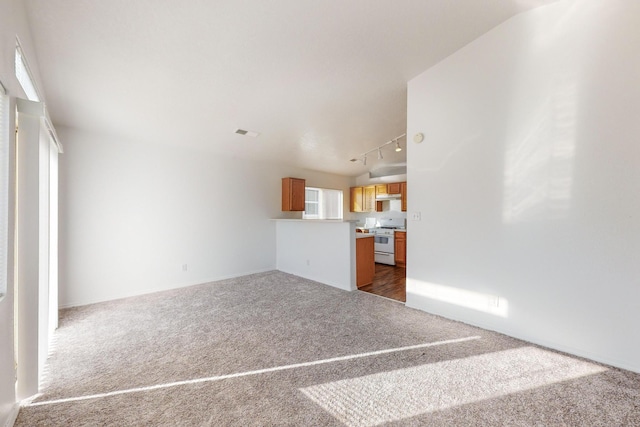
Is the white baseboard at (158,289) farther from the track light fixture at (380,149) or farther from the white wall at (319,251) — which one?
the track light fixture at (380,149)

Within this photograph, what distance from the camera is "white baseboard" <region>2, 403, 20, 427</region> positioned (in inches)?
57.8

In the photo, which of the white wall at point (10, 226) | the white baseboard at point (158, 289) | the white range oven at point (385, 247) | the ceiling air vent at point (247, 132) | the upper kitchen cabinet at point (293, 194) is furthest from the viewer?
the white range oven at point (385, 247)

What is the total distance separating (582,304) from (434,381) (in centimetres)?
153

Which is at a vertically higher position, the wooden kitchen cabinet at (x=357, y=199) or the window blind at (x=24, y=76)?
the window blind at (x=24, y=76)

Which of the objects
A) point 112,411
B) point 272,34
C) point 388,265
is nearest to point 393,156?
point 388,265

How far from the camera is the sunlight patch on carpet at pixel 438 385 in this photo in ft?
5.35

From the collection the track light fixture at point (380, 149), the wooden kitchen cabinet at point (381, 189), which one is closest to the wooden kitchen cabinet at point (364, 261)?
the track light fixture at point (380, 149)

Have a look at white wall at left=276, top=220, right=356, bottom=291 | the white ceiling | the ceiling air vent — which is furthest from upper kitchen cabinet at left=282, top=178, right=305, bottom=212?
A: the white ceiling

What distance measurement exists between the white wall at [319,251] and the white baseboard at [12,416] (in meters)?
3.46

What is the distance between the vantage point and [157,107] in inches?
128

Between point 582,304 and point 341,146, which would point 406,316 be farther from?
point 341,146

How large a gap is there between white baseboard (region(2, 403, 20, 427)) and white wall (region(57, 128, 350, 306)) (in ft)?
7.91

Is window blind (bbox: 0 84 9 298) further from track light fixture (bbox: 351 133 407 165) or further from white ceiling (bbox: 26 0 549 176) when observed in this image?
track light fixture (bbox: 351 133 407 165)

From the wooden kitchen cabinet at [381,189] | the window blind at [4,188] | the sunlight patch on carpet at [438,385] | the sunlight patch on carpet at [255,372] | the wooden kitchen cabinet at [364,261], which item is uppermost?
the wooden kitchen cabinet at [381,189]
